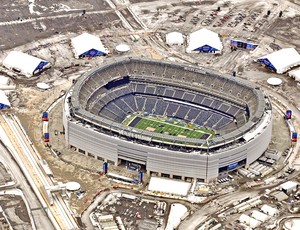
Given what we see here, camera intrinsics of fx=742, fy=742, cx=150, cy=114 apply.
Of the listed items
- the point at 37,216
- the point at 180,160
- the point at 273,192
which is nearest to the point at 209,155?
the point at 180,160

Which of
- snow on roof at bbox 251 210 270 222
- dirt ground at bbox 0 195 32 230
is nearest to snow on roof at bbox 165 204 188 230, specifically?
snow on roof at bbox 251 210 270 222

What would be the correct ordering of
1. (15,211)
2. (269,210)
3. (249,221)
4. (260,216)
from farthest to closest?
(269,210) < (260,216) < (15,211) < (249,221)

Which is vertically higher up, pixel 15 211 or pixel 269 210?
pixel 15 211

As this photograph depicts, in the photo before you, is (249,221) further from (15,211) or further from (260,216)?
(15,211)

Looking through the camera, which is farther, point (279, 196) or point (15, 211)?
point (279, 196)

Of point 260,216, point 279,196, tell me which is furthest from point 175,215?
point 279,196

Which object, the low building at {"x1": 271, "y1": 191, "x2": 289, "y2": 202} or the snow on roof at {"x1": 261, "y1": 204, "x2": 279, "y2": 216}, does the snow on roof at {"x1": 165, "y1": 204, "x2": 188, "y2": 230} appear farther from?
the low building at {"x1": 271, "y1": 191, "x2": 289, "y2": 202}
